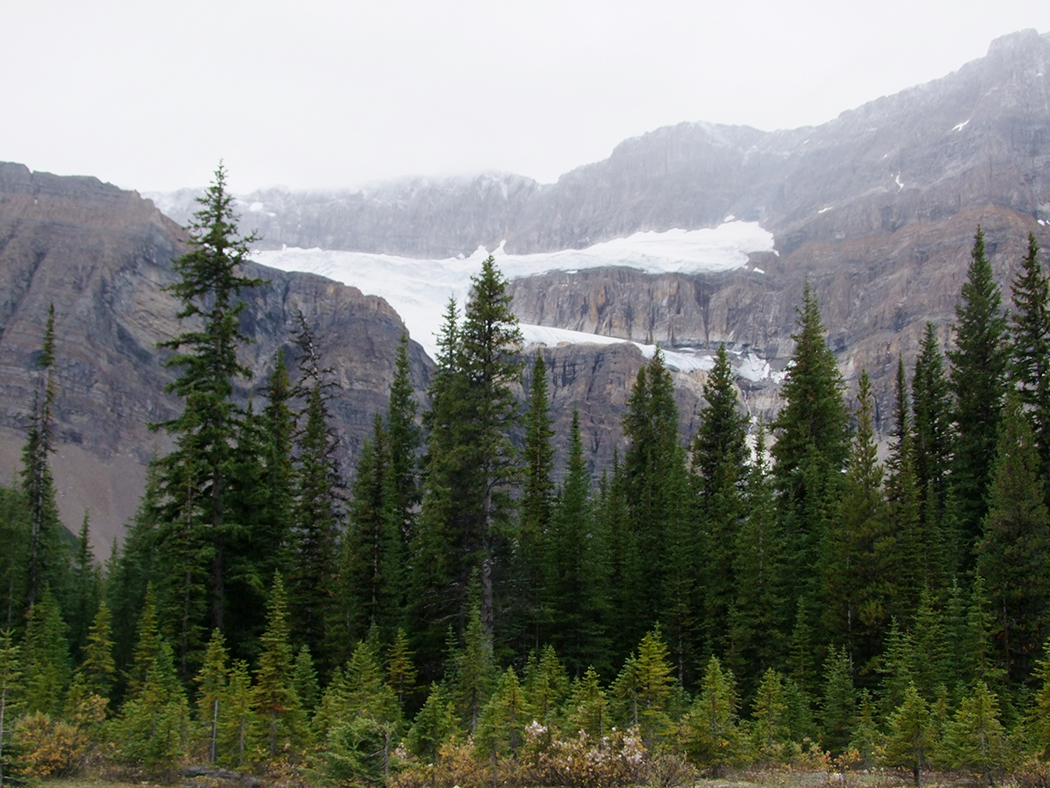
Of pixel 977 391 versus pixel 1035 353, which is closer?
pixel 1035 353

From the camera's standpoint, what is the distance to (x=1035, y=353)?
1550 inches

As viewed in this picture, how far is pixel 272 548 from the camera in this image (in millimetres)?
33719

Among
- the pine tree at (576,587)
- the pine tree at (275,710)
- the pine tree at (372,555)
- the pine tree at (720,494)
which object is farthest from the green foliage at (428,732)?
the pine tree at (720,494)

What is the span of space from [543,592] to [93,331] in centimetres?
16174

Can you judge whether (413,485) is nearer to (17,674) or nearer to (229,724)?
(229,724)

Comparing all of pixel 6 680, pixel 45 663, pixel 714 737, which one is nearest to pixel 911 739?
pixel 714 737

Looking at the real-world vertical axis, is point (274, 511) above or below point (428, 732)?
above

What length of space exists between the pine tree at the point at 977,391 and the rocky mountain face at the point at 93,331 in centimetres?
11589

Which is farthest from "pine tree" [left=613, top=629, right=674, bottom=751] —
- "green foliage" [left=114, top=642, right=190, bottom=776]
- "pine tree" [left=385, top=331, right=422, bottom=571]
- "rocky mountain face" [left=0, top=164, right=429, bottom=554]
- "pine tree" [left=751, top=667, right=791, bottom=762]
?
"rocky mountain face" [left=0, top=164, right=429, bottom=554]

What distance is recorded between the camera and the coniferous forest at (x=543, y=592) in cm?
1638

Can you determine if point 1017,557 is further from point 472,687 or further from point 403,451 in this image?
point 403,451

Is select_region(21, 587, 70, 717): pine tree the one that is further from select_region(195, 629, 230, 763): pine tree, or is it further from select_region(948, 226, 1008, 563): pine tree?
select_region(948, 226, 1008, 563): pine tree

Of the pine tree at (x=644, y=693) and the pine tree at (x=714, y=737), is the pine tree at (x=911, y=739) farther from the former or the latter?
the pine tree at (x=644, y=693)

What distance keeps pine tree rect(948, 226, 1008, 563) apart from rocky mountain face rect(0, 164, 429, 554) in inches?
4563
